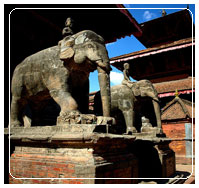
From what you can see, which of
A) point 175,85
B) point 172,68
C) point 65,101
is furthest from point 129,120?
point 172,68

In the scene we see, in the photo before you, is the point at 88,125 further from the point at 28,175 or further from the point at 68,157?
the point at 28,175

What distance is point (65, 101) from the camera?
11.9 feet

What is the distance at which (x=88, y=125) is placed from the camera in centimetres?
316

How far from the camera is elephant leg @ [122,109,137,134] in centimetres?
577

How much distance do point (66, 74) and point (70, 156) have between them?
1419 millimetres

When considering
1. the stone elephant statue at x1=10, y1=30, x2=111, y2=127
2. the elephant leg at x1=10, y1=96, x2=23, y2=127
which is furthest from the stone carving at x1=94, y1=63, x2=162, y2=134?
the elephant leg at x1=10, y1=96, x2=23, y2=127

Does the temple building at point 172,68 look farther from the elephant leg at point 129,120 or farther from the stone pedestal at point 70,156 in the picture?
the stone pedestal at point 70,156

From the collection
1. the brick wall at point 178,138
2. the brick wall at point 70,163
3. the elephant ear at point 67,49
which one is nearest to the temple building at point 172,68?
the brick wall at point 178,138

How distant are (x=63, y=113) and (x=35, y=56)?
4.88ft

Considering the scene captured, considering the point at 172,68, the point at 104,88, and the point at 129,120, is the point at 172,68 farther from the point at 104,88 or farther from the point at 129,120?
the point at 104,88

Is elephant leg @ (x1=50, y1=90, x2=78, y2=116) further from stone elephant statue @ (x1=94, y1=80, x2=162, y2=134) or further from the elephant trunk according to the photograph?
stone elephant statue @ (x1=94, y1=80, x2=162, y2=134)

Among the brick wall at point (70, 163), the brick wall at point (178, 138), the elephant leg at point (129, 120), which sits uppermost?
the elephant leg at point (129, 120)

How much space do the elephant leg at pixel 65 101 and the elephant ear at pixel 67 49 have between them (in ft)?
2.00

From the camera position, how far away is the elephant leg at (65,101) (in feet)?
11.6
